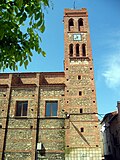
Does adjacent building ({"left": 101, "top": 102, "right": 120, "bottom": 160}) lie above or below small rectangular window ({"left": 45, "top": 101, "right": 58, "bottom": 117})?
below

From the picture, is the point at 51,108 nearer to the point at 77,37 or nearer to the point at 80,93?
the point at 80,93

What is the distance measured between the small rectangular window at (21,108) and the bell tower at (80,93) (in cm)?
445

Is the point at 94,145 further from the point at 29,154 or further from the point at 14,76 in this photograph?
the point at 14,76

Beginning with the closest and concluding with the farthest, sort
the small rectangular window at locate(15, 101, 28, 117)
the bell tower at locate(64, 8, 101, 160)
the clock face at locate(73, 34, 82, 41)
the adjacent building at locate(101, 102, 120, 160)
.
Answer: the bell tower at locate(64, 8, 101, 160)
the small rectangular window at locate(15, 101, 28, 117)
the clock face at locate(73, 34, 82, 41)
the adjacent building at locate(101, 102, 120, 160)

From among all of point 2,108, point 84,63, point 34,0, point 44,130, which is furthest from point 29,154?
point 34,0

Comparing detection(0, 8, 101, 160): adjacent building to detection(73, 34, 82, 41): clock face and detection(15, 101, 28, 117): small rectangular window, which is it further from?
detection(73, 34, 82, 41): clock face

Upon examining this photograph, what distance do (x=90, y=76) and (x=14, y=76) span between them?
8.99 meters

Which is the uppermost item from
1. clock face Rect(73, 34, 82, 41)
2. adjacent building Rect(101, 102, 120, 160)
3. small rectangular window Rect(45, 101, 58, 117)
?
clock face Rect(73, 34, 82, 41)

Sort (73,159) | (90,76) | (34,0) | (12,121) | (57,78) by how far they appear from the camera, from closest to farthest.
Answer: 1. (34,0)
2. (73,159)
3. (12,121)
4. (90,76)
5. (57,78)

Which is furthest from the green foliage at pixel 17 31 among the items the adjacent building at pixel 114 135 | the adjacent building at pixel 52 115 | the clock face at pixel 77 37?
the adjacent building at pixel 114 135

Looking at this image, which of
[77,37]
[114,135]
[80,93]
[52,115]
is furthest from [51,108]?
[114,135]

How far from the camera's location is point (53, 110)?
2119 centimetres

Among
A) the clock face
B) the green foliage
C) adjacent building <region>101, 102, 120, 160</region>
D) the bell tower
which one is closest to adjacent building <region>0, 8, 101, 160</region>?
the bell tower

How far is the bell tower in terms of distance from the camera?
19150mm
